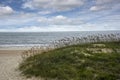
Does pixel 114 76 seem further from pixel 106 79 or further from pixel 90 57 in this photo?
pixel 90 57

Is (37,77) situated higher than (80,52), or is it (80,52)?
(80,52)

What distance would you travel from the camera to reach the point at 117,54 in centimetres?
1484

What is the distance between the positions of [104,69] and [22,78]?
16.9ft

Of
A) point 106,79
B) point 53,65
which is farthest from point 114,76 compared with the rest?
point 53,65

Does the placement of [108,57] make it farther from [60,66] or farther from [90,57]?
[60,66]

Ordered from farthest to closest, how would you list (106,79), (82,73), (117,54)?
(117,54)
(82,73)
(106,79)

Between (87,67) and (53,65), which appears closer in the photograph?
(87,67)

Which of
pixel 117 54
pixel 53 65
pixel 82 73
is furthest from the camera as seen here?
pixel 117 54

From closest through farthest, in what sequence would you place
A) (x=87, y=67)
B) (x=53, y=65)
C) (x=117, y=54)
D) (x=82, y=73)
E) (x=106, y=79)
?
1. (x=106, y=79)
2. (x=82, y=73)
3. (x=87, y=67)
4. (x=53, y=65)
5. (x=117, y=54)

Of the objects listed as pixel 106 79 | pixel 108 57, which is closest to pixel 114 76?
pixel 106 79

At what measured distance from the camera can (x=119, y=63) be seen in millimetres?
13188

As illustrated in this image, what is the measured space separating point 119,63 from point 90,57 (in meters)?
2.03

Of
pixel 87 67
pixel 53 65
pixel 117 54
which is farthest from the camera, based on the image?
pixel 117 54

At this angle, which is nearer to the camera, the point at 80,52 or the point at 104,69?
the point at 104,69
